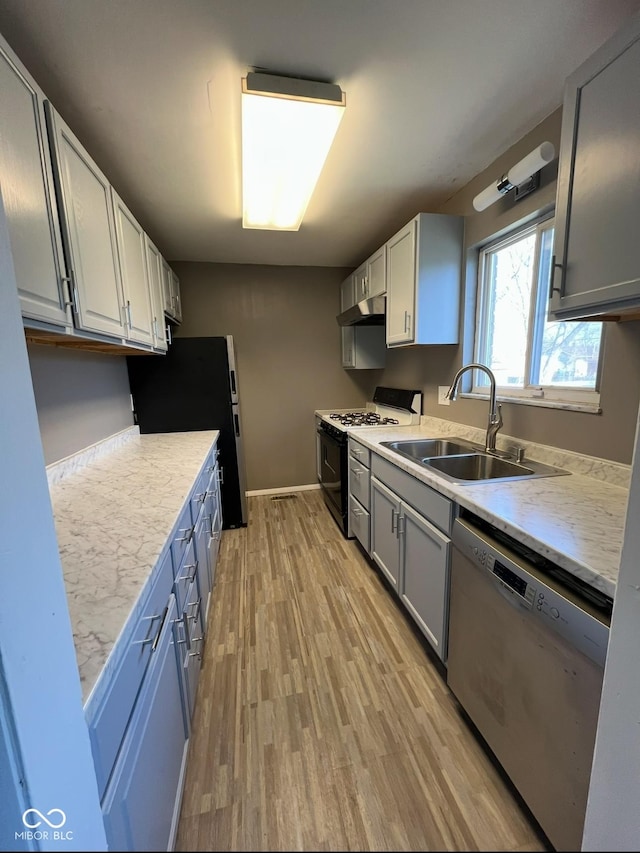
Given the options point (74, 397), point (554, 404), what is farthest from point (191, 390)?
point (554, 404)

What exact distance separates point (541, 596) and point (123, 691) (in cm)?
101

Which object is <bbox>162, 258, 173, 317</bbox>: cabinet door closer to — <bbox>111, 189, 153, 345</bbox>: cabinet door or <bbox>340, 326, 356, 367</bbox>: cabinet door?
<bbox>111, 189, 153, 345</bbox>: cabinet door

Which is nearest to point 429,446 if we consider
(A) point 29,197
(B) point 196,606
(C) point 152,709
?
(B) point 196,606

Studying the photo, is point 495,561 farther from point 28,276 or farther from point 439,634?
point 28,276

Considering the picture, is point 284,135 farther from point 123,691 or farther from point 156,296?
point 123,691

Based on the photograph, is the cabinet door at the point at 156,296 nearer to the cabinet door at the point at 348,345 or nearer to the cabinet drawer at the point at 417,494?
the cabinet drawer at the point at 417,494

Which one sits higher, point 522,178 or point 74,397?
point 522,178

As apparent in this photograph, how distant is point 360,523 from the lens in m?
2.48

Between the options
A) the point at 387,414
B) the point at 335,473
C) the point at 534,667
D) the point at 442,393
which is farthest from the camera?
the point at 387,414

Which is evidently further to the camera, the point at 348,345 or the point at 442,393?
the point at 348,345

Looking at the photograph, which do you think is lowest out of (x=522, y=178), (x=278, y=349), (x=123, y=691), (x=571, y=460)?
(x=123, y=691)

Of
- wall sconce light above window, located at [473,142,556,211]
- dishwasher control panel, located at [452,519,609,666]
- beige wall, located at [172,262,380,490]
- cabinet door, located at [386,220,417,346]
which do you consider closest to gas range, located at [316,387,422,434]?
beige wall, located at [172,262,380,490]

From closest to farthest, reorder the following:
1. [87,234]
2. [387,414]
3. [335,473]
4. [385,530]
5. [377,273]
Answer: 1. [87,234]
2. [385,530]
3. [377,273]
4. [335,473]
5. [387,414]

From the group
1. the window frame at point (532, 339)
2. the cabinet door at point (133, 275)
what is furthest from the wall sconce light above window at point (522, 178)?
the cabinet door at point (133, 275)
